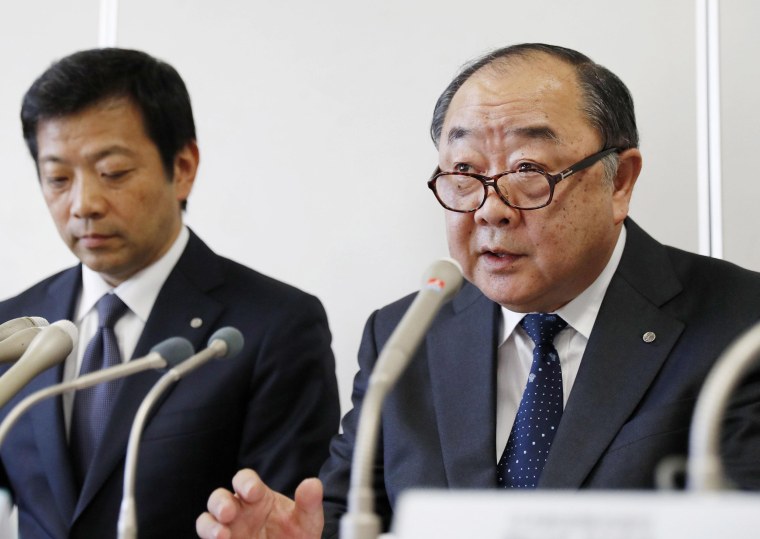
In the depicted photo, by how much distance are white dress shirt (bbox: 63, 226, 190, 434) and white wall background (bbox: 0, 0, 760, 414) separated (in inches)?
11.6

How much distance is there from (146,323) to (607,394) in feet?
3.05

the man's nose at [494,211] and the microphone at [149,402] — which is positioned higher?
the man's nose at [494,211]

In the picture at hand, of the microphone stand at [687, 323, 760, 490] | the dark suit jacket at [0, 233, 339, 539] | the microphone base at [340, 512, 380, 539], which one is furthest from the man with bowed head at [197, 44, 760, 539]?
the microphone stand at [687, 323, 760, 490]

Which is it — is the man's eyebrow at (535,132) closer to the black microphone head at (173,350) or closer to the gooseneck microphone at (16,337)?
the black microphone head at (173,350)

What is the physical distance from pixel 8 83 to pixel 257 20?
0.69 meters

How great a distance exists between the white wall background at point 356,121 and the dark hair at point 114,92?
9.5 inches

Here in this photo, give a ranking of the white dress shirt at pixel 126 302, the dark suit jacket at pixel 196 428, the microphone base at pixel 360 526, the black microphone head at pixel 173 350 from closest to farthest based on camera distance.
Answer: the microphone base at pixel 360 526 → the black microphone head at pixel 173 350 → the dark suit jacket at pixel 196 428 → the white dress shirt at pixel 126 302

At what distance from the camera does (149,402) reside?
3.99ft

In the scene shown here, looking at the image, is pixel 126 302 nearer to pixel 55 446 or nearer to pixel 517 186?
pixel 55 446

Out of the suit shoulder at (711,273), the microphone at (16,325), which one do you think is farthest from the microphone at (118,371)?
the suit shoulder at (711,273)

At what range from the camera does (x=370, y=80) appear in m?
2.38

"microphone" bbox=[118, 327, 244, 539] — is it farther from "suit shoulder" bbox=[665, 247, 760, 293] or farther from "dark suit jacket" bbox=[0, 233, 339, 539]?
"suit shoulder" bbox=[665, 247, 760, 293]

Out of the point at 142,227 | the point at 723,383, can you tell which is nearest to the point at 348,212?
the point at 142,227

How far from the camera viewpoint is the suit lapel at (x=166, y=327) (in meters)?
1.97
